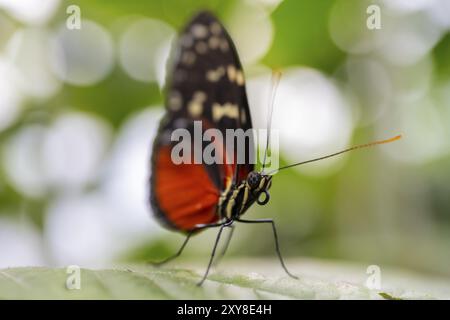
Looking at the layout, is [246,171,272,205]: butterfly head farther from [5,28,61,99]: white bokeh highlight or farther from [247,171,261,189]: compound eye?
[5,28,61,99]: white bokeh highlight

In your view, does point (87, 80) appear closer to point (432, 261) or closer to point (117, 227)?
point (117, 227)

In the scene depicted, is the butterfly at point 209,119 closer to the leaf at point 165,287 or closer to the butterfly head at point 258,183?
the butterfly head at point 258,183

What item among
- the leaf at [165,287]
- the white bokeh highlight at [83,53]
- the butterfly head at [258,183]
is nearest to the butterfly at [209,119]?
the butterfly head at [258,183]

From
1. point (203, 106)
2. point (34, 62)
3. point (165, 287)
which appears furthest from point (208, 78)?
point (34, 62)

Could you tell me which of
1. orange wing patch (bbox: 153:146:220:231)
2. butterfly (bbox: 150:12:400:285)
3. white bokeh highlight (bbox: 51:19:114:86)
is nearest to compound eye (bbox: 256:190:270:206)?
butterfly (bbox: 150:12:400:285)

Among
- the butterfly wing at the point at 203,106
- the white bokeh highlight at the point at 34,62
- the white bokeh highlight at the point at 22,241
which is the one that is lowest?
the white bokeh highlight at the point at 22,241

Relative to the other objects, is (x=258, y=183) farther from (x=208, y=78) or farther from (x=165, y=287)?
(x=165, y=287)

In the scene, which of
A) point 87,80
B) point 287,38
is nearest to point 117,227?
point 87,80
